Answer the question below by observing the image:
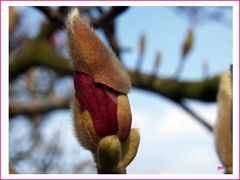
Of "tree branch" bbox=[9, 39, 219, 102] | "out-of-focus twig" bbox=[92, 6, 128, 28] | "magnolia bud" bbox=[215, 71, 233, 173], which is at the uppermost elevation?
"out-of-focus twig" bbox=[92, 6, 128, 28]

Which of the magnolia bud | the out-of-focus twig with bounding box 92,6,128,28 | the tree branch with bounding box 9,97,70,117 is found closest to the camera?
the magnolia bud

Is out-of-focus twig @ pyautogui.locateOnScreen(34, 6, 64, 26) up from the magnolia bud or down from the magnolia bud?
up

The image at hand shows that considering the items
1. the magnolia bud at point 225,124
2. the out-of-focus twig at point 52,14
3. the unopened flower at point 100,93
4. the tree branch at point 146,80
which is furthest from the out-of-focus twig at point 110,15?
the tree branch at point 146,80

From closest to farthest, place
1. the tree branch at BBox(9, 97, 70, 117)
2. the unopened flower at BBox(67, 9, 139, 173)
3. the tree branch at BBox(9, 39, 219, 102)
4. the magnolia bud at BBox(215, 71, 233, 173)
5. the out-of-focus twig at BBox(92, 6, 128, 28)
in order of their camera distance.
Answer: the unopened flower at BBox(67, 9, 139, 173), the magnolia bud at BBox(215, 71, 233, 173), the out-of-focus twig at BBox(92, 6, 128, 28), the tree branch at BBox(9, 39, 219, 102), the tree branch at BBox(9, 97, 70, 117)

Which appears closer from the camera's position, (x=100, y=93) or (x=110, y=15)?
(x=100, y=93)

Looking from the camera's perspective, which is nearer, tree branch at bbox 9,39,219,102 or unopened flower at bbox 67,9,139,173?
unopened flower at bbox 67,9,139,173

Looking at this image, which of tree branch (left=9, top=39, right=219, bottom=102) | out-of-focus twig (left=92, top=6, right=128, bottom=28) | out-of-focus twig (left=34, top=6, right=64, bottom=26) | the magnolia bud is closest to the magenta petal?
the magnolia bud

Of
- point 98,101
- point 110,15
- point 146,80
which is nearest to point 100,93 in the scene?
point 98,101

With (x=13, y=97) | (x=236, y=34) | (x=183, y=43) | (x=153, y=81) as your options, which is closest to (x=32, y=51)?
(x=153, y=81)

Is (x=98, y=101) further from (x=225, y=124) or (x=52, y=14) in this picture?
(x=52, y=14)

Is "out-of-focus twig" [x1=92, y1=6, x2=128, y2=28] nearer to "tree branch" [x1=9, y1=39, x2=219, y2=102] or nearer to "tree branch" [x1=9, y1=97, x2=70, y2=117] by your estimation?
"tree branch" [x1=9, y1=39, x2=219, y2=102]
